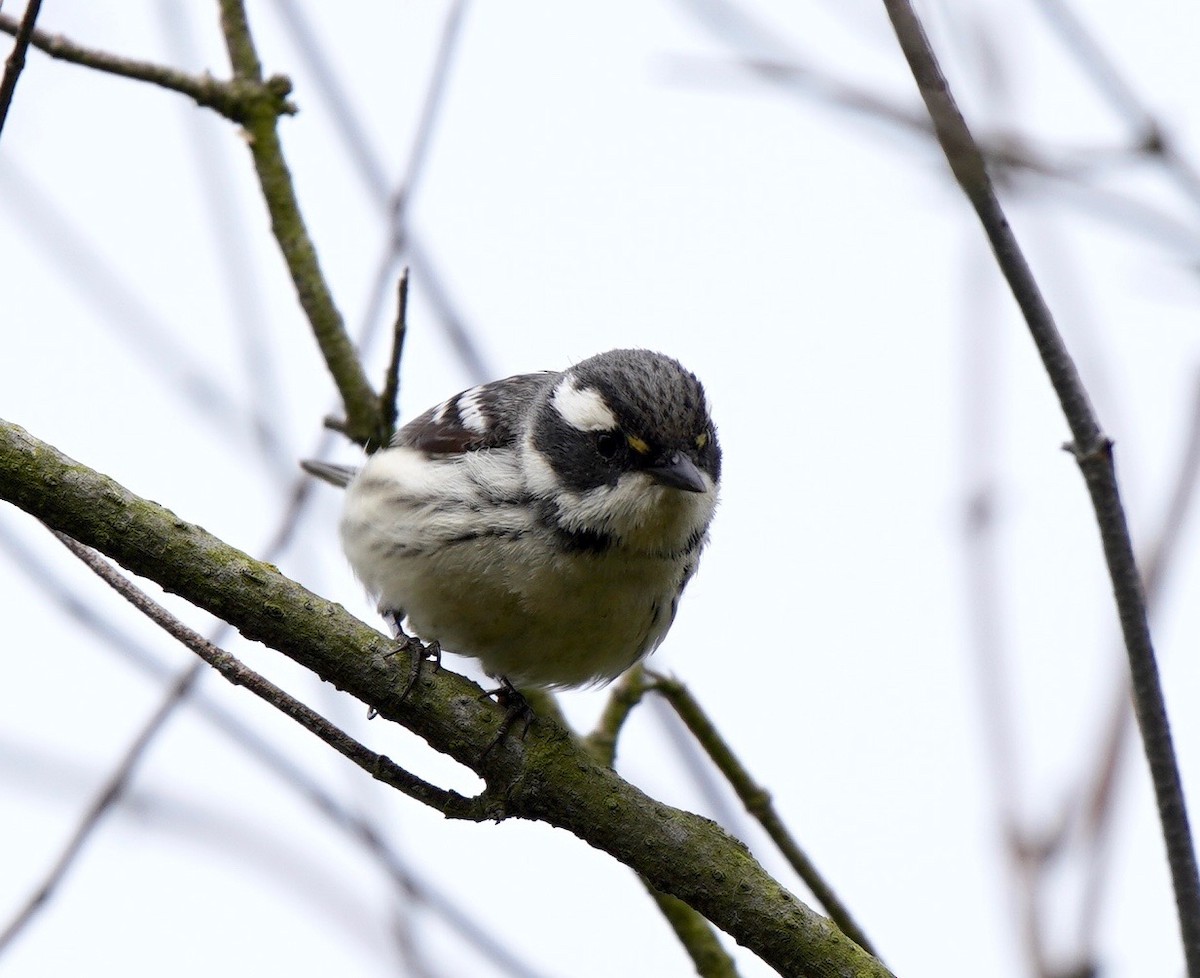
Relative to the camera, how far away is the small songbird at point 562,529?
192 inches

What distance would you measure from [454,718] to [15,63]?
200cm

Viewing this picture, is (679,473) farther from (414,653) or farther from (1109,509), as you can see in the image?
(1109,509)

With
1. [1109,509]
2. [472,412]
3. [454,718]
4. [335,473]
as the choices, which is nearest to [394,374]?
[472,412]

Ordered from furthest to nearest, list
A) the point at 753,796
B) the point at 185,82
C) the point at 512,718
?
the point at 185,82, the point at 753,796, the point at 512,718

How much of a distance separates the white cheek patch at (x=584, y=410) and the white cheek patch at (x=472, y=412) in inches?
12.1

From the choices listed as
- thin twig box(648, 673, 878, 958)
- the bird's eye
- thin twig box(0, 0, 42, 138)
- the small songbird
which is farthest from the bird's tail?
thin twig box(0, 0, 42, 138)

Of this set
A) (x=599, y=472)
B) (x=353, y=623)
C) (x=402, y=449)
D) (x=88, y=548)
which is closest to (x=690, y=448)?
(x=599, y=472)

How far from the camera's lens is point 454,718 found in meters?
3.90

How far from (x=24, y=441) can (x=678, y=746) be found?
237cm

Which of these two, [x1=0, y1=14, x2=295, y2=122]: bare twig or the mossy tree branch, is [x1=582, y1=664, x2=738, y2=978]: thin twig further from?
[x1=0, y1=14, x2=295, y2=122]: bare twig

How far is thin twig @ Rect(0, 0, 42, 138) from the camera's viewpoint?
353 cm

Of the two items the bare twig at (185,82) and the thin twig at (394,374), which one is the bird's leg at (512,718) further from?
the bare twig at (185,82)

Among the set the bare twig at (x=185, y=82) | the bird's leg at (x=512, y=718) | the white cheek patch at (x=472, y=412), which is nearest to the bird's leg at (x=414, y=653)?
the bird's leg at (x=512, y=718)

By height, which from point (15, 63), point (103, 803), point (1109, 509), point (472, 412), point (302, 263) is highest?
point (302, 263)
